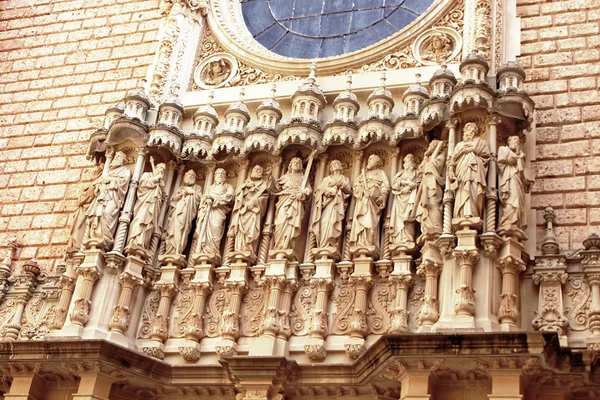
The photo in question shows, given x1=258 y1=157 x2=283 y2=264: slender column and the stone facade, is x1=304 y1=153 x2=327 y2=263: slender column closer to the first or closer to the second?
the stone facade

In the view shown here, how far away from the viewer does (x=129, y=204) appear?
11.7m

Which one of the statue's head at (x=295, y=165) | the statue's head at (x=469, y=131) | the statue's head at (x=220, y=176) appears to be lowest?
the statue's head at (x=220, y=176)

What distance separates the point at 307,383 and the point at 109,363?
7.59ft

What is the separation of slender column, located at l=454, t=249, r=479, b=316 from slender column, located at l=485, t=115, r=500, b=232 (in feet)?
1.36

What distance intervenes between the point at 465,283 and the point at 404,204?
148cm

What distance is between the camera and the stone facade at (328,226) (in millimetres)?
9539

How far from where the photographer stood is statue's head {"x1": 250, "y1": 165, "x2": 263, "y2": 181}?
11.6 metres

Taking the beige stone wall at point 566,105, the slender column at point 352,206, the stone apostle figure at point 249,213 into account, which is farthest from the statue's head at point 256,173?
the beige stone wall at point 566,105

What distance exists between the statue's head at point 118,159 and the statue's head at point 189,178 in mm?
922

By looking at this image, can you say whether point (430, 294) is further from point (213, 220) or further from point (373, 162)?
point (213, 220)

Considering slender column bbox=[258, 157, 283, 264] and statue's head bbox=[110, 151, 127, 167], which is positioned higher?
statue's head bbox=[110, 151, 127, 167]

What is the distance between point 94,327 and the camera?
35.5 feet

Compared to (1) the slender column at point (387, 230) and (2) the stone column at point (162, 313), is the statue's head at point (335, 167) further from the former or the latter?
(2) the stone column at point (162, 313)

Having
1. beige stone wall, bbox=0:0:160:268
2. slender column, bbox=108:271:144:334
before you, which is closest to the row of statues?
slender column, bbox=108:271:144:334
